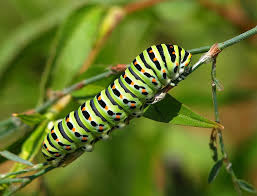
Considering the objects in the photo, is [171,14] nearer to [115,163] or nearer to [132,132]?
[132,132]

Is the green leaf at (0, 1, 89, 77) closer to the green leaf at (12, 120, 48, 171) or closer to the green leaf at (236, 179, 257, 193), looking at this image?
the green leaf at (12, 120, 48, 171)

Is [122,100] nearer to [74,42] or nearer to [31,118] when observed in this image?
[31,118]

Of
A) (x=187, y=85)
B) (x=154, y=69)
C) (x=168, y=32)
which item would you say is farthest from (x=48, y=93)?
(x=168, y=32)

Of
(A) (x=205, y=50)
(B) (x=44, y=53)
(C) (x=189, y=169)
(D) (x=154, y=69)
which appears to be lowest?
(C) (x=189, y=169)

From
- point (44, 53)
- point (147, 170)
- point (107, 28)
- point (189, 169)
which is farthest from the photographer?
point (44, 53)

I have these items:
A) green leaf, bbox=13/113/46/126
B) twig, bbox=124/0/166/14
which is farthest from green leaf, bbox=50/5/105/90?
green leaf, bbox=13/113/46/126

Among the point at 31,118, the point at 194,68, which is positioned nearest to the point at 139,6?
→ the point at 31,118
